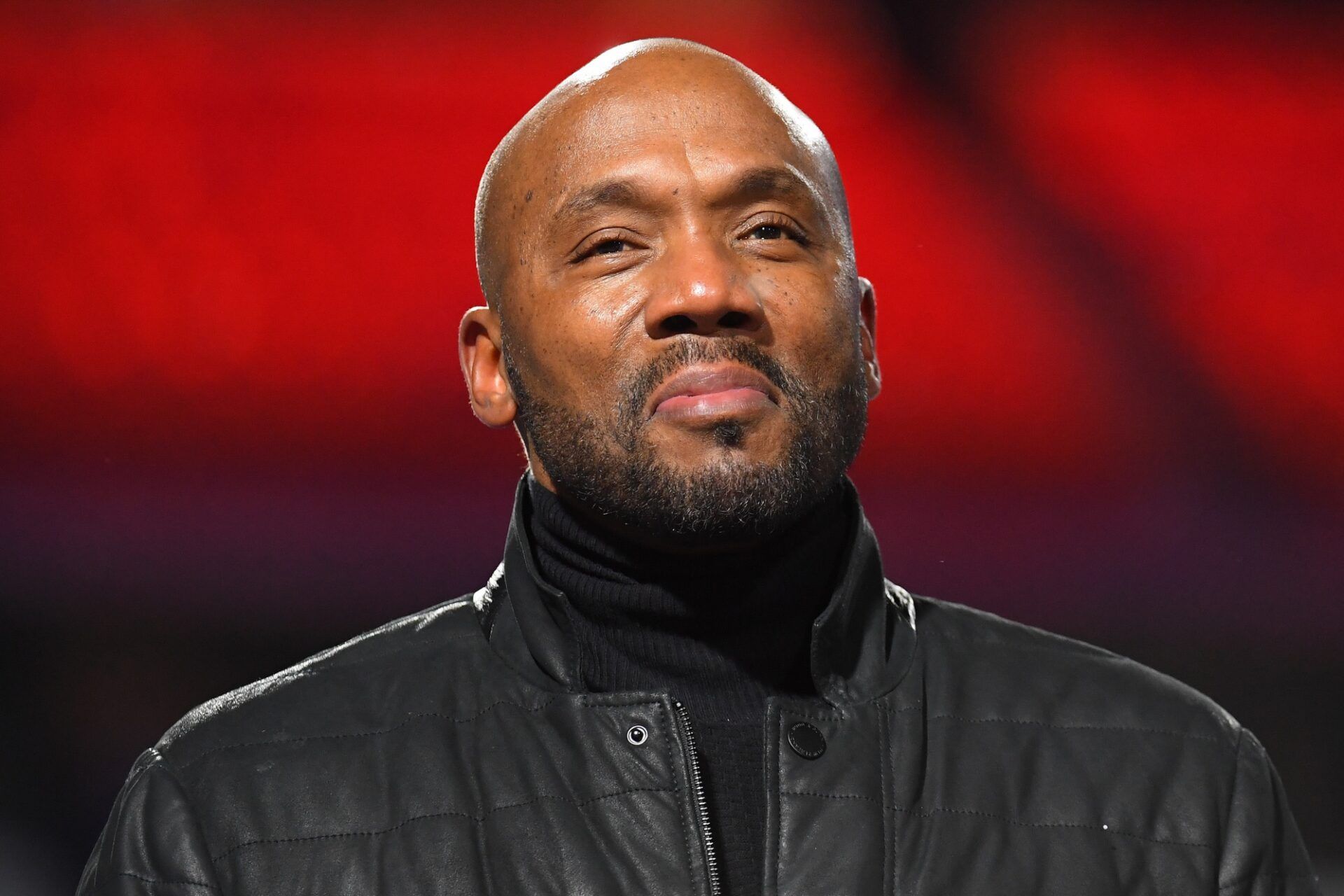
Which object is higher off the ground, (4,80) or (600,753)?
(4,80)

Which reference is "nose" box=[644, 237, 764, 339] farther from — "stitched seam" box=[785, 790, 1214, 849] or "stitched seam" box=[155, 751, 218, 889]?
"stitched seam" box=[155, 751, 218, 889]

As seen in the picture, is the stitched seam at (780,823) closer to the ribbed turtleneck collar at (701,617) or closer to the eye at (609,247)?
the ribbed turtleneck collar at (701,617)

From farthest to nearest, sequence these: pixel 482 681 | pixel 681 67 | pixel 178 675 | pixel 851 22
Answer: pixel 851 22, pixel 178 675, pixel 681 67, pixel 482 681

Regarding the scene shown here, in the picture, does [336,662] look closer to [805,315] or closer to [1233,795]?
[805,315]

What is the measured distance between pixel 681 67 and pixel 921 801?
831 millimetres

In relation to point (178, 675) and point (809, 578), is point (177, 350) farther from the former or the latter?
point (809, 578)

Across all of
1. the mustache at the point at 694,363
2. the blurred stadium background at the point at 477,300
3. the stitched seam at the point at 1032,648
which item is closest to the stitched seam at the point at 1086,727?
the stitched seam at the point at 1032,648

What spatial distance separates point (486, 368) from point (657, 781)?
0.59 m

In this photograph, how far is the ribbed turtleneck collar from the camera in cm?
154

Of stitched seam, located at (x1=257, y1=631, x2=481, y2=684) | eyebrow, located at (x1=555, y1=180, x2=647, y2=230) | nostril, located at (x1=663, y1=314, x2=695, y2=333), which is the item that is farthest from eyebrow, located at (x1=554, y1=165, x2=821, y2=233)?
stitched seam, located at (x1=257, y1=631, x2=481, y2=684)

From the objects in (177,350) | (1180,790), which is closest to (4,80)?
(177,350)

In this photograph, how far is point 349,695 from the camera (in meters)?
1.56

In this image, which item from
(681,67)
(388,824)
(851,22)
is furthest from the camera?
(851,22)

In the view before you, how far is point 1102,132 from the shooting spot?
2555 mm
